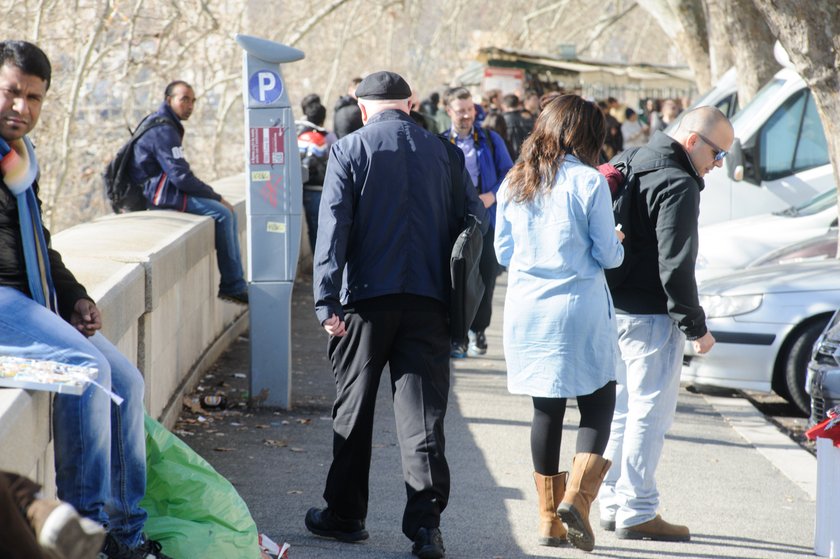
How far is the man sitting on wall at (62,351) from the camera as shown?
3.63 meters

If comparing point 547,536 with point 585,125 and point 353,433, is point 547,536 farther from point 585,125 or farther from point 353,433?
point 585,125

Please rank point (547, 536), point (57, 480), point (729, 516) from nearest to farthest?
1. point (57, 480)
2. point (547, 536)
3. point (729, 516)

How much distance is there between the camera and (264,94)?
733 cm

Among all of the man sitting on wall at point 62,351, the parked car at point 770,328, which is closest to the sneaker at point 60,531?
the man sitting on wall at point 62,351

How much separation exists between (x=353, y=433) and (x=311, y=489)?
1.17 metres

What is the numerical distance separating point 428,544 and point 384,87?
1822mm

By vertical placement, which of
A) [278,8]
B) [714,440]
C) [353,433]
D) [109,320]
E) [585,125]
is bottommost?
[714,440]

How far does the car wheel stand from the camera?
8250 millimetres

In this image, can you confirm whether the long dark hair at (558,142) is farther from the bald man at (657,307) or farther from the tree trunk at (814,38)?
the tree trunk at (814,38)

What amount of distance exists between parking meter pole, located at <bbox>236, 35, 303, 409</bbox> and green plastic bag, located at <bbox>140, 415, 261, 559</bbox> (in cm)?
334

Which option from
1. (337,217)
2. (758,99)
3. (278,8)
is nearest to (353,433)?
(337,217)

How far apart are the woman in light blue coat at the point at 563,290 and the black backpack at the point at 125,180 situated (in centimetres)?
419

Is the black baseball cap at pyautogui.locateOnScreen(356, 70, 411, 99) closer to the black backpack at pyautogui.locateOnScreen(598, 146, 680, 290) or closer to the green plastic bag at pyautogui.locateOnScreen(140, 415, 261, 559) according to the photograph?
the black backpack at pyautogui.locateOnScreen(598, 146, 680, 290)

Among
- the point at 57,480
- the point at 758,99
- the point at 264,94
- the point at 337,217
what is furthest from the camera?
the point at 758,99
